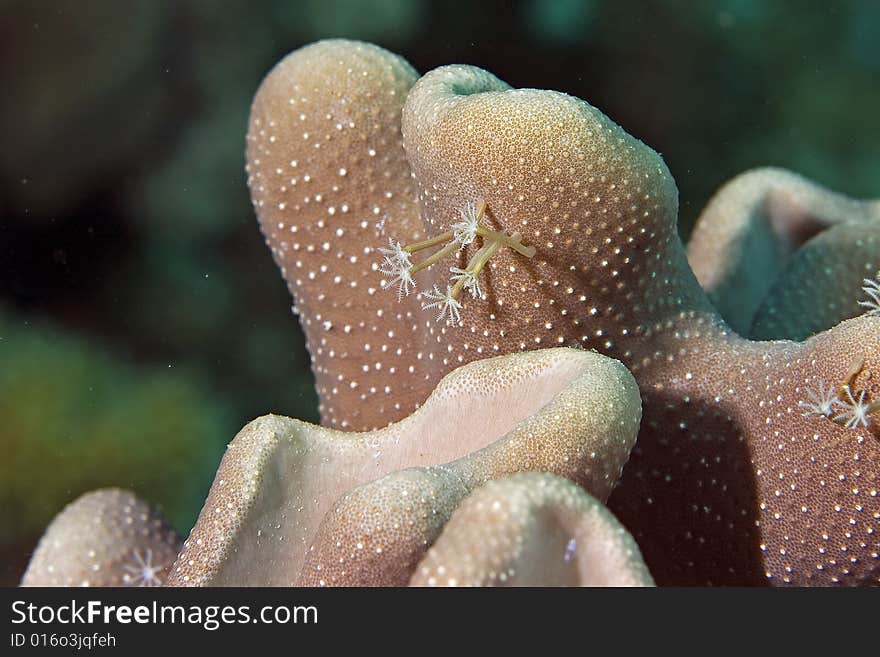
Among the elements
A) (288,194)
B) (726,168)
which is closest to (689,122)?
(726,168)

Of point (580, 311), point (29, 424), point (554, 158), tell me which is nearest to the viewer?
point (554, 158)

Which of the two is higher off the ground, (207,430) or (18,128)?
(18,128)

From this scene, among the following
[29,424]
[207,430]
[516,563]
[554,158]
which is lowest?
[207,430]

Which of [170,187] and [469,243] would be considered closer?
[469,243]

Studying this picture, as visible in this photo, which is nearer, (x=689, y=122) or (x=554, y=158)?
(x=554, y=158)

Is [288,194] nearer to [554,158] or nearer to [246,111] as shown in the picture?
[554,158]

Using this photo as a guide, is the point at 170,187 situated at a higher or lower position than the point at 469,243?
lower

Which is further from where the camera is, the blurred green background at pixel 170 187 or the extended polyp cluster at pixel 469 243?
the blurred green background at pixel 170 187

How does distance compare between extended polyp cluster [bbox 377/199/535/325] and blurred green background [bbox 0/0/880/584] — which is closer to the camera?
extended polyp cluster [bbox 377/199/535/325]
